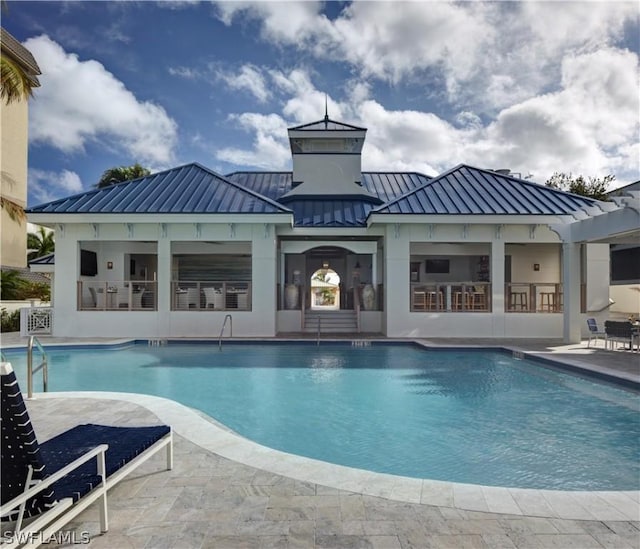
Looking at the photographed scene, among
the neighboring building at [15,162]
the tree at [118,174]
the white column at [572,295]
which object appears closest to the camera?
the white column at [572,295]

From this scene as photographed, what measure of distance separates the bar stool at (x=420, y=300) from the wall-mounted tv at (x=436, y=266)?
5.87 m

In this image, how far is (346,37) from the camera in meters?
14.7

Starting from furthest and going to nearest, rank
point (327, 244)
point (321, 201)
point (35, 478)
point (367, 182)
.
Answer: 1. point (367, 182)
2. point (321, 201)
3. point (327, 244)
4. point (35, 478)

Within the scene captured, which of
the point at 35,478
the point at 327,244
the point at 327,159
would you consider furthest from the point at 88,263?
the point at 35,478

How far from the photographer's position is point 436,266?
21.0m

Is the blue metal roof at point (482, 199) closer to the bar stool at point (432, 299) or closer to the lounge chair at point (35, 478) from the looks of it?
the bar stool at point (432, 299)

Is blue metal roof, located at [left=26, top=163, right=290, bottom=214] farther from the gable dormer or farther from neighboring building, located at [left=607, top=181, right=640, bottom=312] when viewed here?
neighboring building, located at [left=607, top=181, right=640, bottom=312]

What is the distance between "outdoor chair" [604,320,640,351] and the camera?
11.1 m

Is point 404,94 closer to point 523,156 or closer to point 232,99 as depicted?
point 232,99

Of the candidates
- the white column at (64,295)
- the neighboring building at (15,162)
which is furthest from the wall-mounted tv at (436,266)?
the neighboring building at (15,162)

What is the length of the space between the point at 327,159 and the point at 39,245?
2622cm

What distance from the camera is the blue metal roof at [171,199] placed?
14.5 meters

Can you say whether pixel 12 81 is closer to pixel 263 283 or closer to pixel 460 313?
pixel 263 283

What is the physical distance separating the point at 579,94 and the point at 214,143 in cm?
1881
